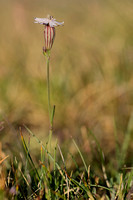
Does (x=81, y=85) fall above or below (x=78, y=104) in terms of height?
above

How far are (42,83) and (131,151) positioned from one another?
872 millimetres

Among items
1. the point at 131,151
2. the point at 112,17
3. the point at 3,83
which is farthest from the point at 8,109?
the point at 112,17

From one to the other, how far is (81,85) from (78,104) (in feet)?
0.78

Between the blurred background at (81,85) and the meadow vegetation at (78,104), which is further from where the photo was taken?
the blurred background at (81,85)

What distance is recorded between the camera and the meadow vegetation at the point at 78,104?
99 cm

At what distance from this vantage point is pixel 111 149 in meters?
1.45

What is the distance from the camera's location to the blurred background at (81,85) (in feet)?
5.04

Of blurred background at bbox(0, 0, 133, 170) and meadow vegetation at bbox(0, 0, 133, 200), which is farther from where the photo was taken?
blurred background at bbox(0, 0, 133, 170)

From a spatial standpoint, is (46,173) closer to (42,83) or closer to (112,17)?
(42,83)

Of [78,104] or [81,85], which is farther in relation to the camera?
[81,85]

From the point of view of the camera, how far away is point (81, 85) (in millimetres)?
2031

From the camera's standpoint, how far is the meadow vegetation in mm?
989

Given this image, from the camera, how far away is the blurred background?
1537mm

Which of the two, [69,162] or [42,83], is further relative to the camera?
[42,83]
